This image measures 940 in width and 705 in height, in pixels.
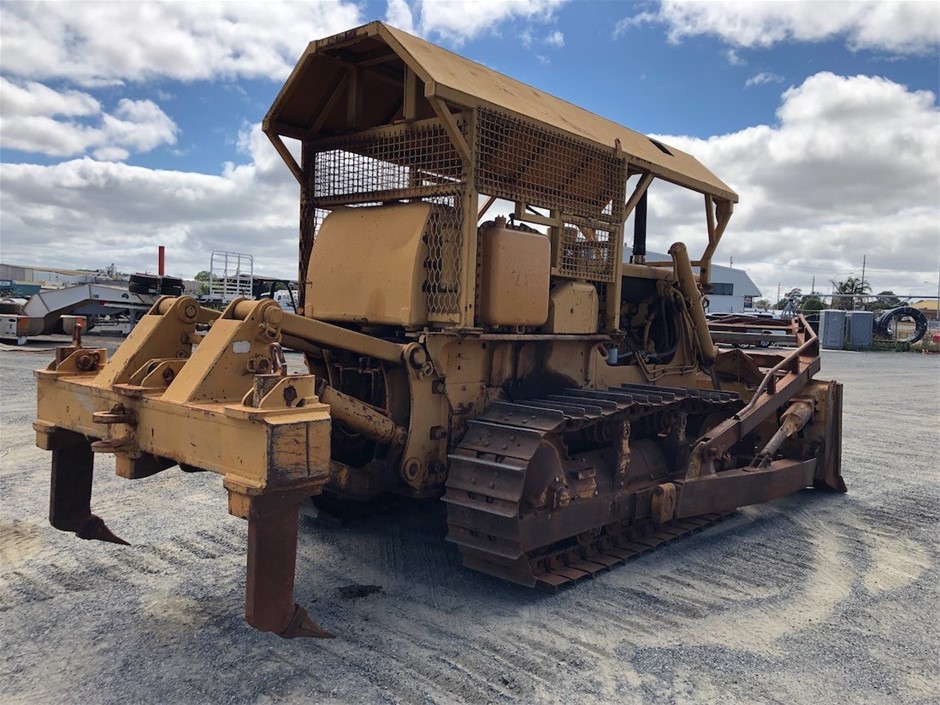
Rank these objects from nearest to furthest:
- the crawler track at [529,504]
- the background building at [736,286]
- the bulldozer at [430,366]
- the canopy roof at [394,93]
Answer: the bulldozer at [430,366] < the crawler track at [529,504] < the canopy roof at [394,93] < the background building at [736,286]

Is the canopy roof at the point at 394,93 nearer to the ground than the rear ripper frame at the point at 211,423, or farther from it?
farther from it

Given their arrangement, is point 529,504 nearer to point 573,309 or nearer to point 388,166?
point 573,309

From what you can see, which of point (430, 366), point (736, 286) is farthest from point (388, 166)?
point (736, 286)

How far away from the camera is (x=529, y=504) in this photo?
14.0ft

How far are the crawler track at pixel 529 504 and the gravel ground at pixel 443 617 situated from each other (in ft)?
0.64

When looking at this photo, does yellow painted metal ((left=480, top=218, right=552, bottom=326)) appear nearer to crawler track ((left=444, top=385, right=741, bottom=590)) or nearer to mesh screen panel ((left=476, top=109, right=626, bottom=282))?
mesh screen panel ((left=476, top=109, right=626, bottom=282))

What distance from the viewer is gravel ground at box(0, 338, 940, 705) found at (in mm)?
3344

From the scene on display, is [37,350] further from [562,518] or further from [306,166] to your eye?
[562,518]

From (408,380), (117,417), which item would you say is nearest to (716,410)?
(408,380)

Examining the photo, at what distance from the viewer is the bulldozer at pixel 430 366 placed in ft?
11.8

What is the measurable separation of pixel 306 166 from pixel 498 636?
3.44 meters

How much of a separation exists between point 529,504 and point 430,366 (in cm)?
98

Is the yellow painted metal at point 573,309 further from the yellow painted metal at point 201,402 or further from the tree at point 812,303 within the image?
the tree at point 812,303

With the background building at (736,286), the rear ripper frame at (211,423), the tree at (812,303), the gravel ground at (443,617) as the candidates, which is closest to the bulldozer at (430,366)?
the rear ripper frame at (211,423)
